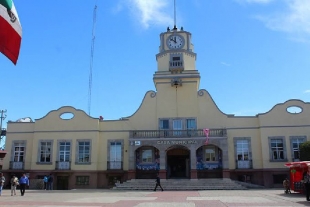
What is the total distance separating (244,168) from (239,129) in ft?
13.4

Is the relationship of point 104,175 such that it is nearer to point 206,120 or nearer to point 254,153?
point 206,120

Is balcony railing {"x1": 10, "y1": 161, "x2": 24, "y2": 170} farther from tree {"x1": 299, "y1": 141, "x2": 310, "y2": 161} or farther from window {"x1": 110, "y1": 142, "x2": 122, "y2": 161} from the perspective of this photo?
tree {"x1": 299, "y1": 141, "x2": 310, "y2": 161}

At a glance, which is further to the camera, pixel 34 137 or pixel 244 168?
pixel 34 137

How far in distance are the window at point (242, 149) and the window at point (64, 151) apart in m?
18.2

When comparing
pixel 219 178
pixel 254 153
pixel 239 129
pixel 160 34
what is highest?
pixel 160 34

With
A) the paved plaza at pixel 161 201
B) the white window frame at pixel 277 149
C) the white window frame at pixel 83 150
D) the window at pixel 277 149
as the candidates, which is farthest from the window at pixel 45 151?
the window at pixel 277 149

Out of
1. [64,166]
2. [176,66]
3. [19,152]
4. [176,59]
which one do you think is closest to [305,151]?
[176,66]

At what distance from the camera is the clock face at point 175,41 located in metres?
38.6

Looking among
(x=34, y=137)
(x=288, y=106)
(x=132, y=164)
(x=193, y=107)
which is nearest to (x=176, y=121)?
(x=193, y=107)

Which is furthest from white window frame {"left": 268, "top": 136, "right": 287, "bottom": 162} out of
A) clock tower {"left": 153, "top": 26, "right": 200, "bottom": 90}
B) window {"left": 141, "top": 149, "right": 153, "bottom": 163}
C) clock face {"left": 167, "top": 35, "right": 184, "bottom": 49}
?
clock face {"left": 167, "top": 35, "right": 184, "bottom": 49}

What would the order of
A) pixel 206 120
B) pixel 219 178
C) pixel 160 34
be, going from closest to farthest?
pixel 219 178 < pixel 206 120 < pixel 160 34

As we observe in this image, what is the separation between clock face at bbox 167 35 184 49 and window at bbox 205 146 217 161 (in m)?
12.6

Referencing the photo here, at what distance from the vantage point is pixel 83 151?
35188 mm

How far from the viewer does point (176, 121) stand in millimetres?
35625
